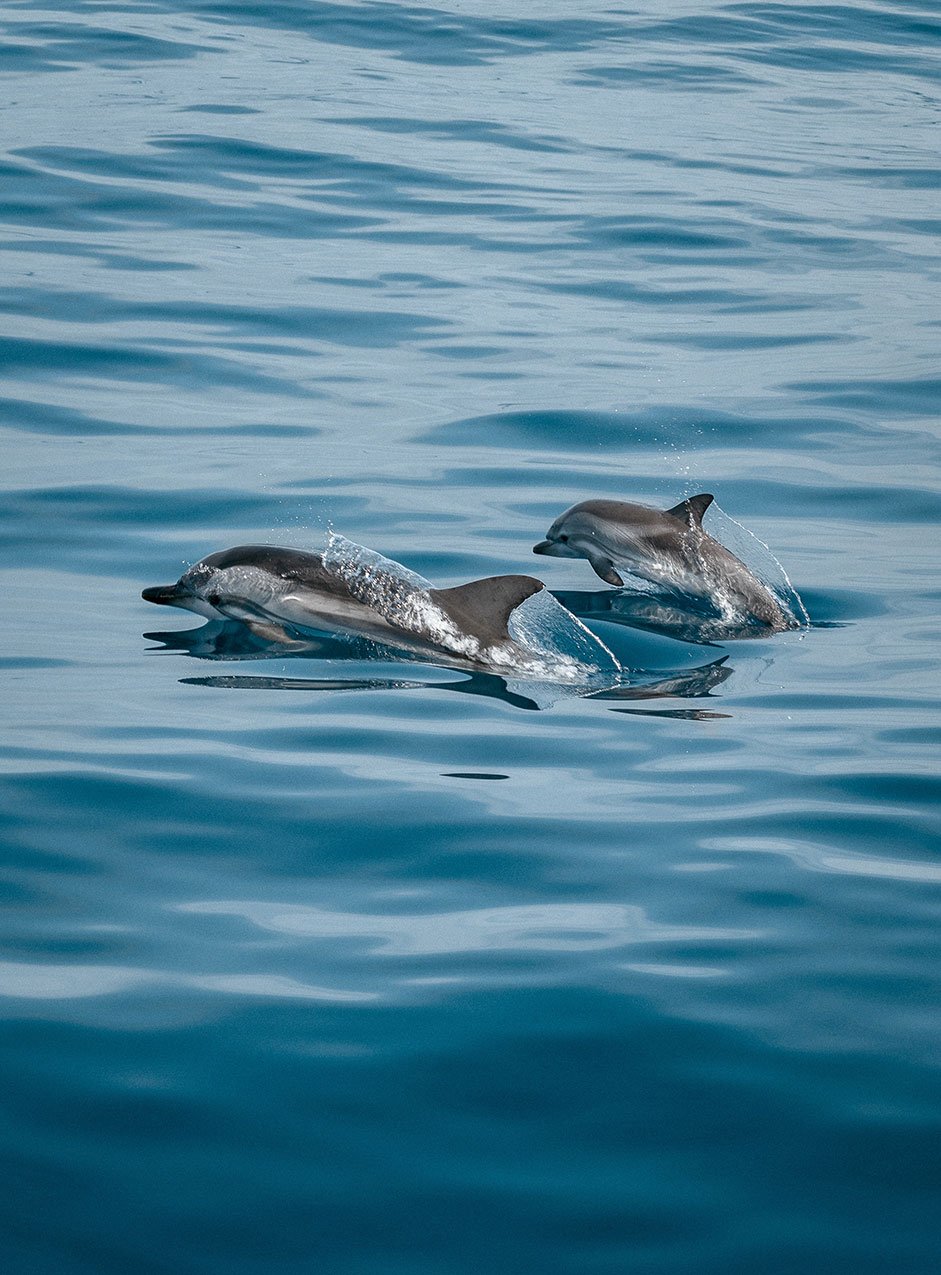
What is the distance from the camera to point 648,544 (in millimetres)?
9867

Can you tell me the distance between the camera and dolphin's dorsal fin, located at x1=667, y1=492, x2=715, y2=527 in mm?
9984

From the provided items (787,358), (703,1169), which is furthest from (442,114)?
(703,1169)

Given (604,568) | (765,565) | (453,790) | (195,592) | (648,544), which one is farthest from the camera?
(648,544)

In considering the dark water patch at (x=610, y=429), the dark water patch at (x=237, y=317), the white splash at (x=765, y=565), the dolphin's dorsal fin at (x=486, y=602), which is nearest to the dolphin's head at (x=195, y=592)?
the dolphin's dorsal fin at (x=486, y=602)

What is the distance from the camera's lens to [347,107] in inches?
990

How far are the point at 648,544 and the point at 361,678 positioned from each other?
286 cm

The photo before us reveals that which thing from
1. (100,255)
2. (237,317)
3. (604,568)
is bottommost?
(604,568)

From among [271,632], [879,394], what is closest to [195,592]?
[271,632]

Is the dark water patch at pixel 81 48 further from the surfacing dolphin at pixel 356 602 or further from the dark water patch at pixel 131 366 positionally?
the surfacing dolphin at pixel 356 602

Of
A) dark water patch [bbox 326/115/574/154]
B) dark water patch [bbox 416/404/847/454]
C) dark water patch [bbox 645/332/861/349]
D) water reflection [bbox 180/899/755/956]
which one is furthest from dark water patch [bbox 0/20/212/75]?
water reflection [bbox 180/899/755/956]

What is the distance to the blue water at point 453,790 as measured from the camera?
3658 millimetres

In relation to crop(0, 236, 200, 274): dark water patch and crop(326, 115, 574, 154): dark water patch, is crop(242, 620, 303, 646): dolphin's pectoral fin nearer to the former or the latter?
crop(0, 236, 200, 274): dark water patch

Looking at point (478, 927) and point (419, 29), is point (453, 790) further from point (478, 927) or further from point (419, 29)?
point (419, 29)

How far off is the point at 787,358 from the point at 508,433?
3.50 metres
